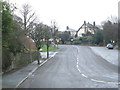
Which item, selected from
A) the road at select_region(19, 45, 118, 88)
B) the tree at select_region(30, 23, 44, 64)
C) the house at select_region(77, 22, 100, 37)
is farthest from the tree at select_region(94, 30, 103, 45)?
the road at select_region(19, 45, 118, 88)

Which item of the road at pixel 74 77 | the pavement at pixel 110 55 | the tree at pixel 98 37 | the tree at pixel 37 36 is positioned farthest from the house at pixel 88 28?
the road at pixel 74 77

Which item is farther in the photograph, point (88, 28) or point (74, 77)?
point (88, 28)

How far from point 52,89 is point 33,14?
118 ft

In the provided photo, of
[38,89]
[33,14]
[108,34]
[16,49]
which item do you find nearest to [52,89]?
[38,89]

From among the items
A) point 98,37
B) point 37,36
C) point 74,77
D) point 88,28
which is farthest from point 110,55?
point 88,28

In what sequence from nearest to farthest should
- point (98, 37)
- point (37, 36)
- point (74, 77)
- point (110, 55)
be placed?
1. point (74, 77)
2. point (37, 36)
3. point (110, 55)
4. point (98, 37)

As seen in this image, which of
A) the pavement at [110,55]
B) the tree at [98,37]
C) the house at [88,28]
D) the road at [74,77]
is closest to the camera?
the road at [74,77]

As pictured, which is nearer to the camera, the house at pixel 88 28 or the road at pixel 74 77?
the road at pixel 74 77

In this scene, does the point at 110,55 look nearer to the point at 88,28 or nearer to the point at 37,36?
the point at 37,36

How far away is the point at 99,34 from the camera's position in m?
94.1

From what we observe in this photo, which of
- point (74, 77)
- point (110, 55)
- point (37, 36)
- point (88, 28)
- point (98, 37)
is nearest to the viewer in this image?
point (74, 77)

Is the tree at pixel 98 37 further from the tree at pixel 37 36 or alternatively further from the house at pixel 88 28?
the tree at pixel 37 36

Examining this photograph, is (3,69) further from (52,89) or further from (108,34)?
(108,34)

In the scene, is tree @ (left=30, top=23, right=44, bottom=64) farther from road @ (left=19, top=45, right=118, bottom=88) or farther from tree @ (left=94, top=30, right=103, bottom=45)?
tree @ (left=94, top=30, right=103, bottom=45)
